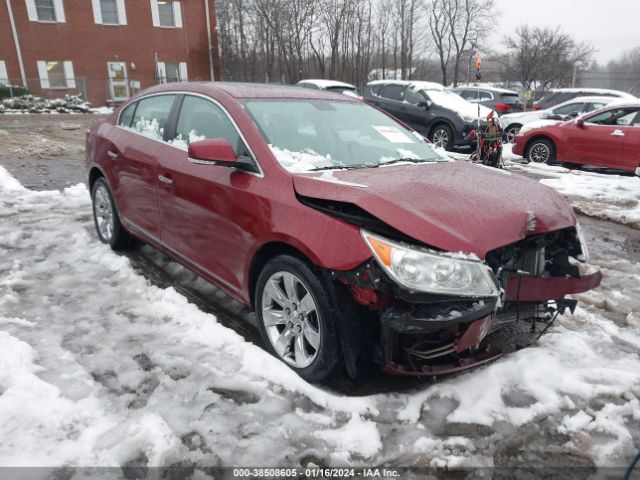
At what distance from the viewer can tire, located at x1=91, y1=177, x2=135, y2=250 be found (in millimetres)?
4668

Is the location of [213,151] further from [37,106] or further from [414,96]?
[37,106]

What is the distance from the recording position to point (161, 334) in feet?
10.5

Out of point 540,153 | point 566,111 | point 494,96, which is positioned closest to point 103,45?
point 494,96

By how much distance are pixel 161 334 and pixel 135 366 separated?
1.23 feet

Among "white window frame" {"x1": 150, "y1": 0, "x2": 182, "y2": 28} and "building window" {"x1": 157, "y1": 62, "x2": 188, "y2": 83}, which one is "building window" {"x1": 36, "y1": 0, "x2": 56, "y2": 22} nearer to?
"white window frame" {"x1": 150, "y1": 0, "x2": 182, "y2": 28}

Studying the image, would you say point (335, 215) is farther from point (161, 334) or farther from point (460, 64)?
point (460, 64)

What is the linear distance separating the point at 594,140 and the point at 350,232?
9173 millimetres

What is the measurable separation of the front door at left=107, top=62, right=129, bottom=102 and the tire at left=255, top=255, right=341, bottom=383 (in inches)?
1047

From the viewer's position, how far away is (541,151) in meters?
10.6

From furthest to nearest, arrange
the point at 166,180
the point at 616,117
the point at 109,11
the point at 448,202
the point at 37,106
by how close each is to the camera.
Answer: the point at 109,11 < the point at 37,106 < the point at 616,117 < the point at 166,180 < the point at 448,202

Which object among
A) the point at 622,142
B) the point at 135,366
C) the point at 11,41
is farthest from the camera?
the point at 11,41

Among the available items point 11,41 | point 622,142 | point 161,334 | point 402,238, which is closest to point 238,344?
point 161,334

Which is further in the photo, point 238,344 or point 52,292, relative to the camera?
point 52,292

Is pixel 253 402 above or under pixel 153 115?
under
